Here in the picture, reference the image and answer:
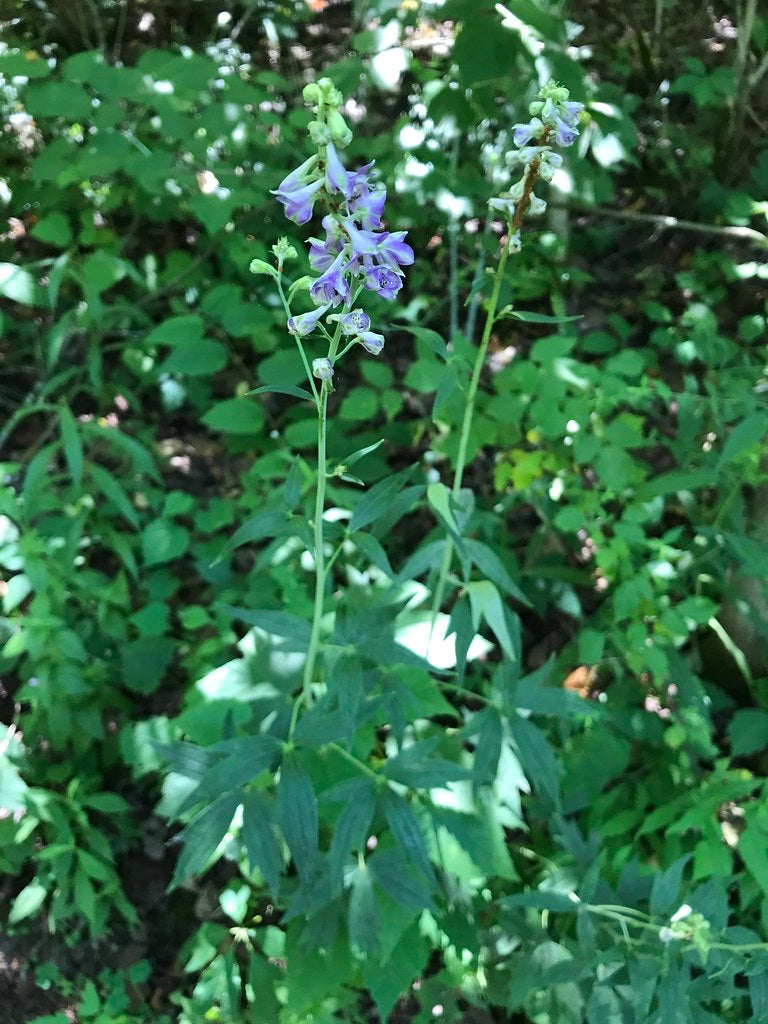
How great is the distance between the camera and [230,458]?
267cm

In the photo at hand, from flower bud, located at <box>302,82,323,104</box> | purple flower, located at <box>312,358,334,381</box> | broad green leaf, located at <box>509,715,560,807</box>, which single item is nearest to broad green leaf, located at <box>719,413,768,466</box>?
broad green leaf, located at <box>509,715,560,807</box>

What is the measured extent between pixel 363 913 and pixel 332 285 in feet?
3.79

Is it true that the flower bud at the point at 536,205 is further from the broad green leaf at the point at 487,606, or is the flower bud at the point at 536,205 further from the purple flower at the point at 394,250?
the broad green leaf at the point at 487,606

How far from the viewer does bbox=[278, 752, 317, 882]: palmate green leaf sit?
3.69 ft

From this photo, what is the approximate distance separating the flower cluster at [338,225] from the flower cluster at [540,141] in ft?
0.99

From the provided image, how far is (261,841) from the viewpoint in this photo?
1.21m

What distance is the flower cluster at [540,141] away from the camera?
1093mm

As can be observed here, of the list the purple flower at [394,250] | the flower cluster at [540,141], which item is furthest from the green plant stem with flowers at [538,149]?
the purple flower at [394,250]

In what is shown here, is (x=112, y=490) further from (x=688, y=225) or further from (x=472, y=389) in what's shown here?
(x=688, y=225)

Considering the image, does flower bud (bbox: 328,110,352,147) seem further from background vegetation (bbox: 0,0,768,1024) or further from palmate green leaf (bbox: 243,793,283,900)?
palmate green leaf (bbox: 243,793,283,900)

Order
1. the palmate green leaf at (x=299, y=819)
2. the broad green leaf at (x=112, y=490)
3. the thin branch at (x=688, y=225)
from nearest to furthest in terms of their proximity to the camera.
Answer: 1. the palmate green leaf at (x=299, y=819)
2. the broad green leaf at (x=112, y=490)
3. the thin branch at (x=688, y=225)

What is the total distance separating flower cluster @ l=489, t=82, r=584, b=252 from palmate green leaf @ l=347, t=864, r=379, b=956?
1.22 m

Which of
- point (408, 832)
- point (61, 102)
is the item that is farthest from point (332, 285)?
point (61, 102)

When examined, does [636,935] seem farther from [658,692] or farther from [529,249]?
[529,249]
